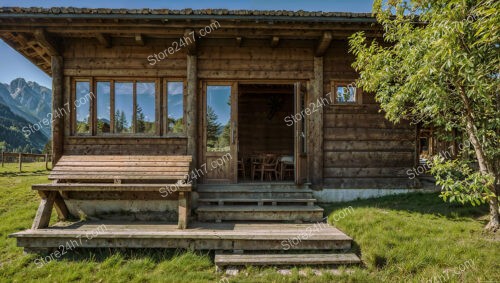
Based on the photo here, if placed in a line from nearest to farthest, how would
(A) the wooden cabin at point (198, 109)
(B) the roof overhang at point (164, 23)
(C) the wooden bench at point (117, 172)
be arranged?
(C) the wooden bench at point (117, 172) → (B) the roof overhang at point (164, 23) → (A) the wooden cabin at point (198, 109)

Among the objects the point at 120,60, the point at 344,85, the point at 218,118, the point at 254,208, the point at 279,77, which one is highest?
the point at 120,60

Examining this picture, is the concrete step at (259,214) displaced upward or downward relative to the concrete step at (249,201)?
downward

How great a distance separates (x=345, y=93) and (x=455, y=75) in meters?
2.67

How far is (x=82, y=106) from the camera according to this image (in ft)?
19.1

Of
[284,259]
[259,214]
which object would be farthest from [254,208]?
[284,259]

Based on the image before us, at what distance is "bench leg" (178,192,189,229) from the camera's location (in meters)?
4.39

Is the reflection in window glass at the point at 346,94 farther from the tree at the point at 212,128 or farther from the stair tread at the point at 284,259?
the stair tread at the point at 284,259

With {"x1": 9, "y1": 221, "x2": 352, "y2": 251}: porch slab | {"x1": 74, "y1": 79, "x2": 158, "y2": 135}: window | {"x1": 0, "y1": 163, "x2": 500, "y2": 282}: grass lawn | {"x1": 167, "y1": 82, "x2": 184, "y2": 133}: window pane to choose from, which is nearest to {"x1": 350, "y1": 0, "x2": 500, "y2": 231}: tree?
{"x1": 0, "y1": 163, "x2": 500, "y2": 282}: grass lawn

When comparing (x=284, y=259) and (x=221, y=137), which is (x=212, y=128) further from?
(x=284, y=259)

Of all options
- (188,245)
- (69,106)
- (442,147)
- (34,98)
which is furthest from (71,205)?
(34,98)

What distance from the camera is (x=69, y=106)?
18.9 feet

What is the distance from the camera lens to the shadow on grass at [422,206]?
187 inches

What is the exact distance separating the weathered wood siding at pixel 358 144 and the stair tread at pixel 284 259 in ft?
8.40

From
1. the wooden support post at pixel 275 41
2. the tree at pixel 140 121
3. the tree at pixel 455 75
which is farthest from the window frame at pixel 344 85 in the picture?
the tree at pixel 140 121
